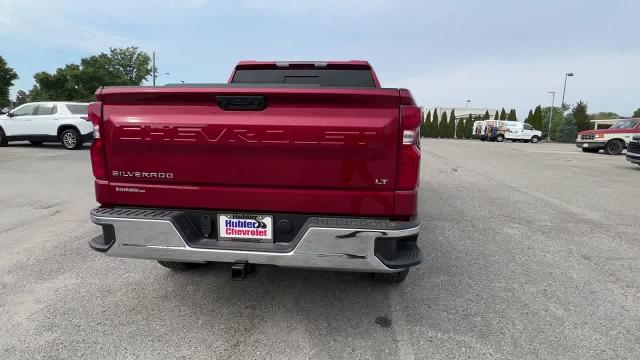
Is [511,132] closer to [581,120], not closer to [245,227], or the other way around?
Result: [581,120]

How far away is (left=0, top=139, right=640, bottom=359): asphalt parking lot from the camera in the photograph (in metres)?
2.53

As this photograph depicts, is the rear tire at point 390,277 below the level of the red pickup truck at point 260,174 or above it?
below

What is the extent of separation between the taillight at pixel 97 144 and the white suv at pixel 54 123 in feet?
46.0

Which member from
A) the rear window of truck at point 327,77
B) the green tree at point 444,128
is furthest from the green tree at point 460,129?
the rear window of truck at point 327,77

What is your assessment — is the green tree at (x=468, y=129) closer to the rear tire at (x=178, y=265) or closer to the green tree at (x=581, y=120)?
the green tree at (x=581, y=120)

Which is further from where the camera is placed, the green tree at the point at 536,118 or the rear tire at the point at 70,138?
the green tree at the point at 536,118

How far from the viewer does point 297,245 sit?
238cm

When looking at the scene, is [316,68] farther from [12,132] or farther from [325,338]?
[12,132]

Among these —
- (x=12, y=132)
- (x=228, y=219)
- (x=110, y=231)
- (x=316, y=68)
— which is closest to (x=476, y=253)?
(x=316, y=68)

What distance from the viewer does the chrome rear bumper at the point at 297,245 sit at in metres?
2.33

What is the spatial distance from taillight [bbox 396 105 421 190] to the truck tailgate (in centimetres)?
5

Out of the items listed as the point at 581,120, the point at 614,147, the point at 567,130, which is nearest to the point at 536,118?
the point at 567,130

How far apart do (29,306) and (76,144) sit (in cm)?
1376

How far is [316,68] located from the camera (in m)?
4.16
